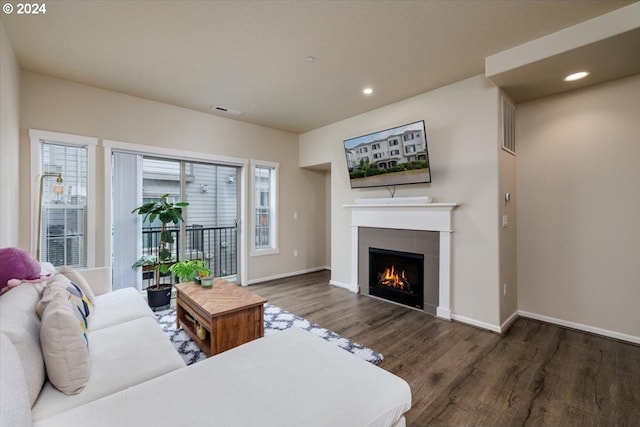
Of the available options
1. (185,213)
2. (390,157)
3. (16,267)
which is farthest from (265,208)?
(16,267)

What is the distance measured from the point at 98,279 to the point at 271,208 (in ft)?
8.87

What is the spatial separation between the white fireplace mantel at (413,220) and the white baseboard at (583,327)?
3.19ft

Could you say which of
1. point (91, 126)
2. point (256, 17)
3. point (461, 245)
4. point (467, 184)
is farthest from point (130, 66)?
point (461, 245)

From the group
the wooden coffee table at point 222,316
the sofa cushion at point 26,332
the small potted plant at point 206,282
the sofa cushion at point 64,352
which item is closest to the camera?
the sofa cushion at point 26,332

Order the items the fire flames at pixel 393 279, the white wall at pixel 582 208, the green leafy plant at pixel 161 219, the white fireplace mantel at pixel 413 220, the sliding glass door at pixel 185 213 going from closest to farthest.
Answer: the white wall at pixel 582 208
the white fireplace mantel at pixel 413 220
the green leafy plant at pixel 161 219
the sliding glass door at pixel 185 213
the fire flames at pixel 393 279

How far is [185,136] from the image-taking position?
3975mm

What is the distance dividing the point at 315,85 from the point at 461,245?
2.44 m

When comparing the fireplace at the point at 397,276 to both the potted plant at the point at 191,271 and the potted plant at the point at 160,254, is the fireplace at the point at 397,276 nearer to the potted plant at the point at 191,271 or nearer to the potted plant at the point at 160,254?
the potted plant at the point at 191,271

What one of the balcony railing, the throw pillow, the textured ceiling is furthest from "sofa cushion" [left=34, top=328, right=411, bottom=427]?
the balcony railing

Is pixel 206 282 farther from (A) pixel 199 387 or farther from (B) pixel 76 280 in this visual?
(A) pixel 199 387

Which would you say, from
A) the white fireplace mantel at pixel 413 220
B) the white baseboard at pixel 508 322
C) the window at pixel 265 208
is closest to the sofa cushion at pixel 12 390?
the white fireplace mantel at pixel 413 220

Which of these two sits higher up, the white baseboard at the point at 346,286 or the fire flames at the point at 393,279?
the fire flames at the point at 393,279

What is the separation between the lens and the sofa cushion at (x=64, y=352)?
125 centimetres

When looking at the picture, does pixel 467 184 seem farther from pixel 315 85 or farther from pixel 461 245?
pixel 315 85
